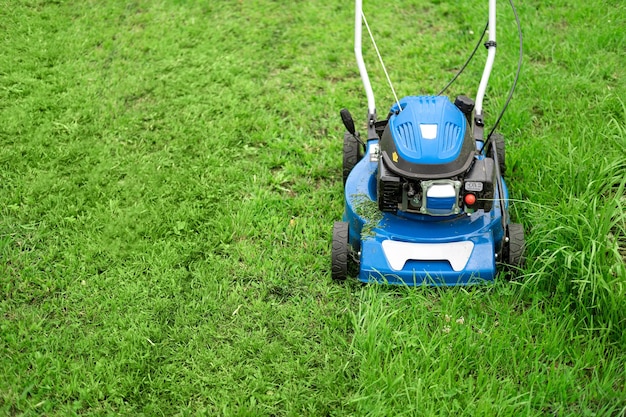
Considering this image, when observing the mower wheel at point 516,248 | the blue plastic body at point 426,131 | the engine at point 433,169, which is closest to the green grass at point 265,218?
the mower wheel at point 516,248

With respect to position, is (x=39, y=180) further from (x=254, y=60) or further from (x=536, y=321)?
(x=536, y=321)

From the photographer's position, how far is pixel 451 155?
9.83 feet

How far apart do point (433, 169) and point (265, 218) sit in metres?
1.17

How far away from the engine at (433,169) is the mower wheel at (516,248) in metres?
0.25

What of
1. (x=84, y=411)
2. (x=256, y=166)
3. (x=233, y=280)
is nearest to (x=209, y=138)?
(x=256, y=166)

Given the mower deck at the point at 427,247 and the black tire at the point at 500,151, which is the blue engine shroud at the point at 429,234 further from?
the black tire at the point at 500,151

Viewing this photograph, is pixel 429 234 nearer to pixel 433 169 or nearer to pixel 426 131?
pixel 433 169

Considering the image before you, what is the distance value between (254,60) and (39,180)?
6.56ft

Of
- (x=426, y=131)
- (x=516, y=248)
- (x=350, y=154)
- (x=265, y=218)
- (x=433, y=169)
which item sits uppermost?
(x=426, y=131)

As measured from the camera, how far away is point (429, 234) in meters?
3.17

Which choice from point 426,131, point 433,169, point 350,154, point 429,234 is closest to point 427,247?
point 429,234

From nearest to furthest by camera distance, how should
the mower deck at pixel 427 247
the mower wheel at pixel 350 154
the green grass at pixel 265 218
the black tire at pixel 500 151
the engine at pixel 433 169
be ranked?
the green grass at pixel 265 218, the engine at pixel 433 169, the mower deck at pixel 427 247, the black tire at pixel 500 151, the mower wheel at pixel 350 154

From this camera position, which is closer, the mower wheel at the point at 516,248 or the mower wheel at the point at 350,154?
the mower wheel at the point at 516,248

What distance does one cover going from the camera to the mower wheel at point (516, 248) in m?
3.14
